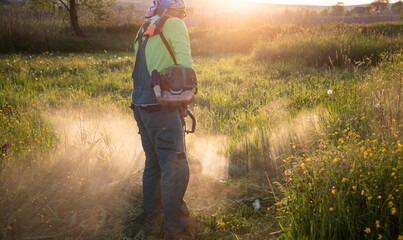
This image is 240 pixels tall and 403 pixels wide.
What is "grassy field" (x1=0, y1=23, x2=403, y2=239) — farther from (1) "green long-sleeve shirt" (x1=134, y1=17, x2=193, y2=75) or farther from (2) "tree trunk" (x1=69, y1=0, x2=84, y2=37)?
(2) "tree trunk" (x1=69, y1=0, x2=84, y2=37)

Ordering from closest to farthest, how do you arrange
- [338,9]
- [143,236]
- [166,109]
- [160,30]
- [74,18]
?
[160,30]
[166,109]
[143,236]
[74,18]
[338,9]

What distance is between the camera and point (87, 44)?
19.2 m

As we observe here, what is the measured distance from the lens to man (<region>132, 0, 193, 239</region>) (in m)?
2.25

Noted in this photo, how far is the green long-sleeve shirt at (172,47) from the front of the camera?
2.22 meters

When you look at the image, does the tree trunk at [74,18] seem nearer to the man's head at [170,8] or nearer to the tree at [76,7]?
the tree at [76,7]

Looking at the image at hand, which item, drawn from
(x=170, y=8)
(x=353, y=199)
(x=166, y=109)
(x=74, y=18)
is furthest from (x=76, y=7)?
(x=353, y=199)

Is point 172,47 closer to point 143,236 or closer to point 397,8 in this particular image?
point 143,236

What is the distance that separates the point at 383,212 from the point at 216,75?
794cm

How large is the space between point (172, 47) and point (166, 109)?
54 centimetres

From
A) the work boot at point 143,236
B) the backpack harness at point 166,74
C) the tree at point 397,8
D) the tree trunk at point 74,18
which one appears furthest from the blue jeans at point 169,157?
the tree at point 397,8

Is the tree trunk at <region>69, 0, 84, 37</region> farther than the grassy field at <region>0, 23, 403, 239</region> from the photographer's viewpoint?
Yes

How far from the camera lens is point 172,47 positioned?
7.47ft

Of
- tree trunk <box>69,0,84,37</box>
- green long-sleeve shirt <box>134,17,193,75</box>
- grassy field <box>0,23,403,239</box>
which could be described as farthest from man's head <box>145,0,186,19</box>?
tree trunk <box>69,0,84,37</box>

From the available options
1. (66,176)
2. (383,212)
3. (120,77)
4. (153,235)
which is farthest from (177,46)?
(120,77)
